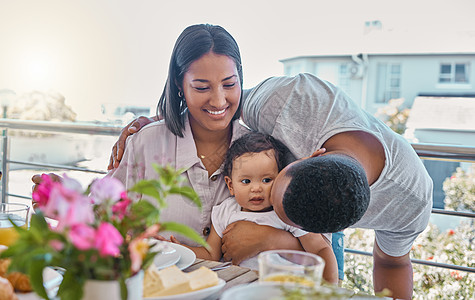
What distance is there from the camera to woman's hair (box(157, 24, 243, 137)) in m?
1.83

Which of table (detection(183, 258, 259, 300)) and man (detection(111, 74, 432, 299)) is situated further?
man (detection(111, 74, 432, 299))

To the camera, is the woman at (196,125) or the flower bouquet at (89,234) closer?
the flower bouquet at (89,234)

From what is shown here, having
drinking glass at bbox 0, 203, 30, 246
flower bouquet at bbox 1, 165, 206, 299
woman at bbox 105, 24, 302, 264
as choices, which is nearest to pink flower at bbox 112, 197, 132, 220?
flower bouquet at bbox 1, 165, 206, 299

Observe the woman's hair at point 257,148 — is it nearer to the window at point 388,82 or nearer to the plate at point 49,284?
the plate at point 49,284

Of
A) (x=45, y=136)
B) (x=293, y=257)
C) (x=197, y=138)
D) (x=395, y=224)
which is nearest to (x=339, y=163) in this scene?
(x=293, y=257)

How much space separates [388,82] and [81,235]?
13990 millimetres

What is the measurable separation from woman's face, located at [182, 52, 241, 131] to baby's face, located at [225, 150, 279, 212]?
0.19 meters

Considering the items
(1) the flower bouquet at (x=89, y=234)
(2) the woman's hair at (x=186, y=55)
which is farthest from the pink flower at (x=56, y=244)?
(2) the woman's hair at (x=186, y=55)

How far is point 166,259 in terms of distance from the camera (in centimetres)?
121

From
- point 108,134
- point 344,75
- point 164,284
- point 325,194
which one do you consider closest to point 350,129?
point 325,194

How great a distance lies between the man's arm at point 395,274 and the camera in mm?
1981

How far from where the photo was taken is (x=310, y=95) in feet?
5.80

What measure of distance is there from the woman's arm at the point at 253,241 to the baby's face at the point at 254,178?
0.27 ft

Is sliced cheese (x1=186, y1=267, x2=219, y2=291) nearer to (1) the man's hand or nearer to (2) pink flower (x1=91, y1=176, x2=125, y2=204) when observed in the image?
(2) pink flower (x1=91, y1=176, x2=125, y2=204)
